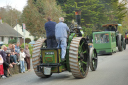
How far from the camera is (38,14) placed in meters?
42.7

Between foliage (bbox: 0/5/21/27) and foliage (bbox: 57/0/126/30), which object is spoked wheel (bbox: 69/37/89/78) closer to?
foliage (bbox: 57/0/126/30)

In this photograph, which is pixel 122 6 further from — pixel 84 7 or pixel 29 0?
pixel 29 0

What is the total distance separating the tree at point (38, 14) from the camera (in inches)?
1662

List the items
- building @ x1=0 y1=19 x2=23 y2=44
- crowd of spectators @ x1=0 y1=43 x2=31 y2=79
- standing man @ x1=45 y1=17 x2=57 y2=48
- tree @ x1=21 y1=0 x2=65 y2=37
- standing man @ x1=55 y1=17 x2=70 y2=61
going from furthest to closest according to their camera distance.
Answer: building @ x1=0 y1=19 x2=23 y2=44 < tree @ x1=21 y1=0 x2=65 y2=37 < crowd of spectators @ x1=0 y1=43 x2=31 y2=79 < standing man @ x1=45 y1=17 x2=57 y2=48 < standing man @ x1=55 y1=17 x2=70 y2=61

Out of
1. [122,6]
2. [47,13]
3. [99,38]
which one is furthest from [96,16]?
[99,38]

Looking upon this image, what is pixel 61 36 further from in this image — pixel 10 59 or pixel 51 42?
pixel 10 59

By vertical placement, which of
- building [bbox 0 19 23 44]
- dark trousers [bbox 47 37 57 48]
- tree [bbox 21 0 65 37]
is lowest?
dark trousers [bbox 47 37 57 48]

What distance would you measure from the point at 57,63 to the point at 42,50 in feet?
2.61

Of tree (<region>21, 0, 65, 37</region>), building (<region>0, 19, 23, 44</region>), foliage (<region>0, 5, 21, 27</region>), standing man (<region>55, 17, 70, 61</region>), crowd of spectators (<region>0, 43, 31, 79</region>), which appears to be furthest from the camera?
foliage (<region>0, 5, 21, 27</region>)

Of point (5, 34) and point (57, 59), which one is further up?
point (5, 34)

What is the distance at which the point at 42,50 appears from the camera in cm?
943

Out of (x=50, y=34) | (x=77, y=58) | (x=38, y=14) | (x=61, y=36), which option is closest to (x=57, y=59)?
(x=77, y=58)

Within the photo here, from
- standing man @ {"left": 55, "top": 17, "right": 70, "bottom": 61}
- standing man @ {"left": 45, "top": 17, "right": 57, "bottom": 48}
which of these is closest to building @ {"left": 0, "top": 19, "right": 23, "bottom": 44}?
standing man @ {"left": 45, "top": 17, "right": 57, "bottom": 48}

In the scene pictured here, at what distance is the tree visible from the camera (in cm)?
4222
